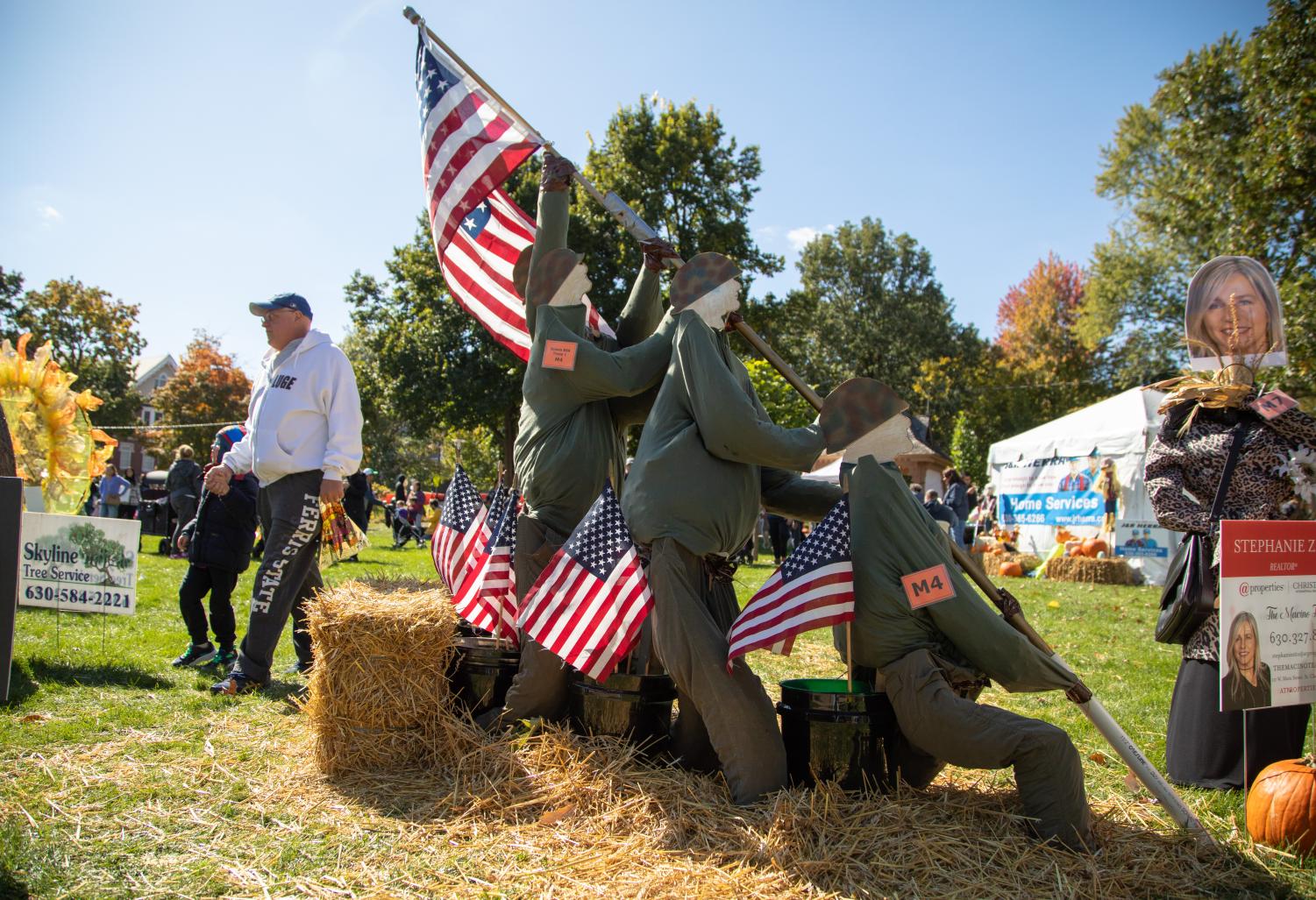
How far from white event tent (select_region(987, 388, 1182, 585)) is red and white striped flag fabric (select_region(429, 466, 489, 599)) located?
46.8ft

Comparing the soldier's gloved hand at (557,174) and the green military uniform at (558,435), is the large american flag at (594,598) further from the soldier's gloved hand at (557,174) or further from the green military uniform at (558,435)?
the soldier's gloved hand at (557,174)

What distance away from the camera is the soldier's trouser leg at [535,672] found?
401cm

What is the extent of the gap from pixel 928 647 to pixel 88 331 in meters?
47.0

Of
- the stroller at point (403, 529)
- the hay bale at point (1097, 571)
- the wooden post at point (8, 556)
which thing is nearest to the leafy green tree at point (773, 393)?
the stroller at point (403, 529)

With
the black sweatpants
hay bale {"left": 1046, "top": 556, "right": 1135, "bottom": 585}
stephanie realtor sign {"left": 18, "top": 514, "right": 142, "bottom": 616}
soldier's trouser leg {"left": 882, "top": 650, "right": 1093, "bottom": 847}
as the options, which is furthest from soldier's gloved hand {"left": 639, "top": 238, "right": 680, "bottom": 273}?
hay bale {"left": 1046, "top": 556, "right": 1135, "bottom": 585}

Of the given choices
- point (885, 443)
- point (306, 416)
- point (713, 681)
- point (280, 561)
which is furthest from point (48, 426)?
point (885, 443)

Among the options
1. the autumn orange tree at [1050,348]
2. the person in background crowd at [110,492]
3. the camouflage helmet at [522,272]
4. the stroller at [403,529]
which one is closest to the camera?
the camouflage helmet at [522,272]

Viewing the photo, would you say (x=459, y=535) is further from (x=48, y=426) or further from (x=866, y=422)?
(x=48, y=426)

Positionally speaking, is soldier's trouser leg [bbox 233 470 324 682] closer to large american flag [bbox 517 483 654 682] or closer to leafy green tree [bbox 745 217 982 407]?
large american flag [bbox 517 483 654 682]

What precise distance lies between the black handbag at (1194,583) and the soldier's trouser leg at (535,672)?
2.80 metres

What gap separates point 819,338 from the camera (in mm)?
53344

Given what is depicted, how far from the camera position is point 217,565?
6059mm

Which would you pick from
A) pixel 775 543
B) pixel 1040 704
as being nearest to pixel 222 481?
pixel 1040 704

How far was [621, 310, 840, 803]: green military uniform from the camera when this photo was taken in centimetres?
333
